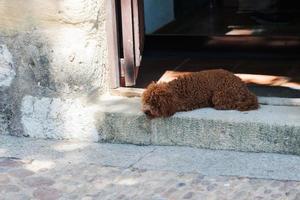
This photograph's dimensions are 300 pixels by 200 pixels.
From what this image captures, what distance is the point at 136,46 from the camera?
4805mm

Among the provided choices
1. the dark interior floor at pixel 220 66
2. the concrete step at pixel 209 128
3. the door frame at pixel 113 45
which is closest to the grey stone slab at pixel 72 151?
the concrete step at pixel 209 128

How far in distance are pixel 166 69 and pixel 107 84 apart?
3.83ft

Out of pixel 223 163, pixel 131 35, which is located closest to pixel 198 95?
pixel 223 163

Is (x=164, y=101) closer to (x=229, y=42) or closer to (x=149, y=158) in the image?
(x=149, y=158)

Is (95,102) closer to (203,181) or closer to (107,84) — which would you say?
(107,84)

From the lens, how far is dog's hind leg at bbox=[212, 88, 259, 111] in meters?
4.51

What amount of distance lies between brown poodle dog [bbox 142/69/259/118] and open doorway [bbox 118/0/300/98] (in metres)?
0.45

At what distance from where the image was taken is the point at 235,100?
453 centimetres

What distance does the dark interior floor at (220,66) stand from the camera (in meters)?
5.61

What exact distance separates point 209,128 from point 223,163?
29 centimetres

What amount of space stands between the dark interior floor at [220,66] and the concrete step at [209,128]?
0.73 m

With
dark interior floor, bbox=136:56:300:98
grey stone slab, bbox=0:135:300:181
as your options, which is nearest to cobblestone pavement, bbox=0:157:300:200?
grey stone slab, bbox=0:135:300:181

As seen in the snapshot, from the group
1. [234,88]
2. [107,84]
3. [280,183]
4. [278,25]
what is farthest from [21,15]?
[278,25]

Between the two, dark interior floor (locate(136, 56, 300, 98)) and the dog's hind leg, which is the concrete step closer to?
the dog's hind leg
